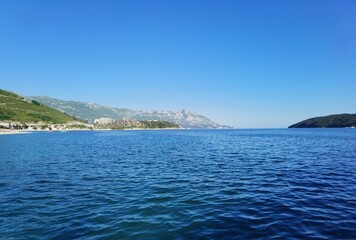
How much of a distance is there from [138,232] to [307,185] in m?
22.0

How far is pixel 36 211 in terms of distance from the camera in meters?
21.8

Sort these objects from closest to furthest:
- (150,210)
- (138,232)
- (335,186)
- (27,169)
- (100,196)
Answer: (138,232) → (150,210) → (100,196) → (335,186) → (27,169)

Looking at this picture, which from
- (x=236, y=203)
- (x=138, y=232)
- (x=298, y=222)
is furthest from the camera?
(x=236, y=203)

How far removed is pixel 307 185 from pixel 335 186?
288 cm

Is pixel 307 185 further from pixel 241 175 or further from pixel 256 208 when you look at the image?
pixel 256 208

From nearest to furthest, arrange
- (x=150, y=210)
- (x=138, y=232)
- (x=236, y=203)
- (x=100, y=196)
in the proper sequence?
(x=138, y=232), (x=150, y=210), (x=236, y=203), (x=100, y=196)

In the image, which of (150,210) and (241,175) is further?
(241,175)

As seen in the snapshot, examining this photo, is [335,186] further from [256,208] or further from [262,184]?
[256,208]

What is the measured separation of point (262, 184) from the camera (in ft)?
102

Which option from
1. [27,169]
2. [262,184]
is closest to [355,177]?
[262,184]

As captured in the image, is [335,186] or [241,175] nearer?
[335,186]

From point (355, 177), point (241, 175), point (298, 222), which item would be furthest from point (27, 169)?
point (355, 177)

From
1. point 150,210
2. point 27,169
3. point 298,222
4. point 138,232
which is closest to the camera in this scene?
point 138,232

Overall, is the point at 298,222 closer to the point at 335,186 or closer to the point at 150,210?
the point at 150,210
